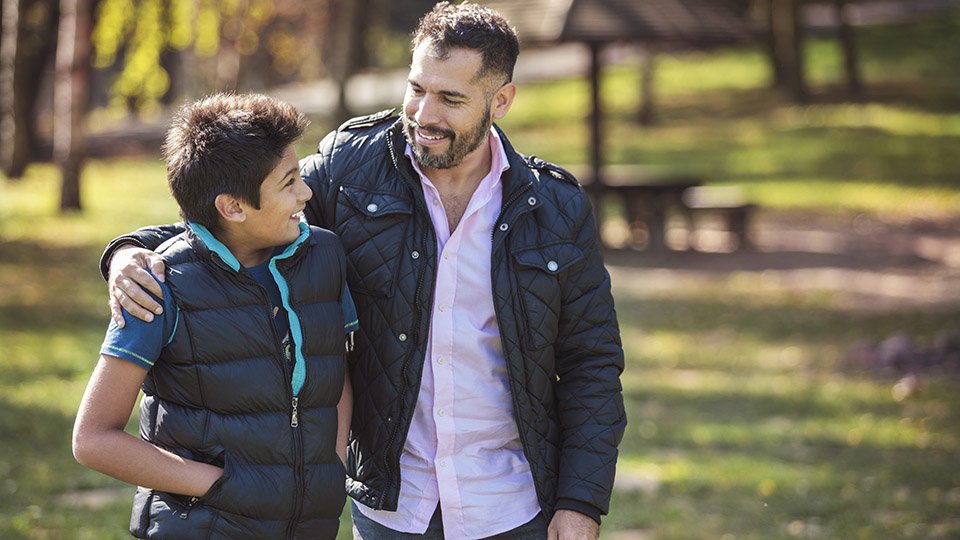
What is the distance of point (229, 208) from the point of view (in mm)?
3102

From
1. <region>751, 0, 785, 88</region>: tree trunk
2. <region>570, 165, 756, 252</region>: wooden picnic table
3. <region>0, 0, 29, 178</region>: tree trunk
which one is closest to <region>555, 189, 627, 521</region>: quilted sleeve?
<region>570, 165, 756, 252</region>: wooden picnic table

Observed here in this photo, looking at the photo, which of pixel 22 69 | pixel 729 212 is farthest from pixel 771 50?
pixel 22 69

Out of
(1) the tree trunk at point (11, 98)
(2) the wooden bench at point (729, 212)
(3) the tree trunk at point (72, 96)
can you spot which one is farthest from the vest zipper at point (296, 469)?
(1) the tree trunk at point (11, 98)

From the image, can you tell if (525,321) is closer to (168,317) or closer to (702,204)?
A: (168,317)

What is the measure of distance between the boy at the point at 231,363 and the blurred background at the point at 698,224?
3.89m

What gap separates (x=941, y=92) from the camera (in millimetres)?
32312

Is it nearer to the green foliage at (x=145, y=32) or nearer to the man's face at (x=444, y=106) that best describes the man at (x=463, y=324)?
the man's face at (x=444, y=106)

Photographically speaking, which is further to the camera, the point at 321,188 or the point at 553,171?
the point at 553,171

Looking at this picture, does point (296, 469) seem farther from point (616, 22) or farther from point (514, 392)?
point (616, 22)

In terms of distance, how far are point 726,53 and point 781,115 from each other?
29.0 ft

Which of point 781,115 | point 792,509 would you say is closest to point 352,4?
point 781,115

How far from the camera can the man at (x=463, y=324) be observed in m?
3.49

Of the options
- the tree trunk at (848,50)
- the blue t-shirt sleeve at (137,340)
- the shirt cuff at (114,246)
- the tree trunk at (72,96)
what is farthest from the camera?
the tree trunk at (848,50)

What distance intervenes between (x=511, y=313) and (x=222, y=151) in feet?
2.83
